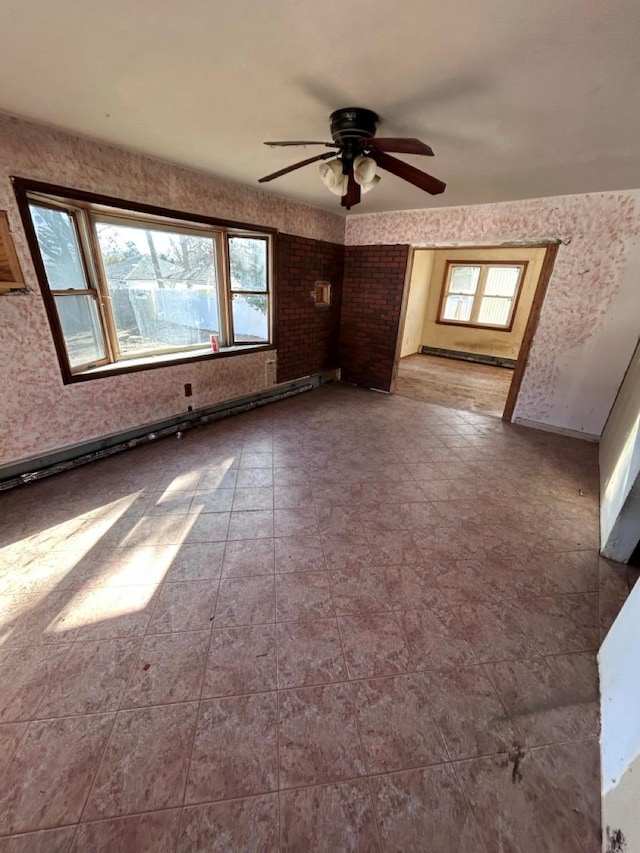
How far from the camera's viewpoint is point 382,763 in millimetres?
1161

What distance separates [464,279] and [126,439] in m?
6.93

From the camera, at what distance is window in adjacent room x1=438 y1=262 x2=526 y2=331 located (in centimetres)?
669

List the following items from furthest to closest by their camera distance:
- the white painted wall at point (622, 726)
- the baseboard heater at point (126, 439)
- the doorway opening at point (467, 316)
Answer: the doorway opening at point (467, 316) < the baseboard heater at point (126, 439) < the white painted wall at point (622, 726)

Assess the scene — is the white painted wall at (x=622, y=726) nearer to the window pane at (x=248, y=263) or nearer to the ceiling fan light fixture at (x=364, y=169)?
the ceiling fan light fixture at (x=364, y=169)

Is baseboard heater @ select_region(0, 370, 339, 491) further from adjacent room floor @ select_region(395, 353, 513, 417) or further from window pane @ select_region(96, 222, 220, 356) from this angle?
adjacent room floor @ select_region(395, 353, 513, 417)

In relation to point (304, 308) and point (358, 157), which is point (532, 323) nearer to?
point (304, 308)

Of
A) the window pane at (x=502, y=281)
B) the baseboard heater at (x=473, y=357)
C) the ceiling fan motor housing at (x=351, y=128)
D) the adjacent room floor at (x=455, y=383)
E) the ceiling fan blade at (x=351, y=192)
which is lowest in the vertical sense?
the adjacent room floor at (x=455, y=383)

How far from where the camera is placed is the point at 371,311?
4.88m

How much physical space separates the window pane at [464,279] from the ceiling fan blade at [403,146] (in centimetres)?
616

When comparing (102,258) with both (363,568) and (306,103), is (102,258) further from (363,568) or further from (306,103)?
(363,568)

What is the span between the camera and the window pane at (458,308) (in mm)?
7164

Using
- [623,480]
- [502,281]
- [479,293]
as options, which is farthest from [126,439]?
[502,281]

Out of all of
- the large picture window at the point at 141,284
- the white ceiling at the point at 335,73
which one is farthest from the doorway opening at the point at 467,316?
the white ceiling at the point at 335,73

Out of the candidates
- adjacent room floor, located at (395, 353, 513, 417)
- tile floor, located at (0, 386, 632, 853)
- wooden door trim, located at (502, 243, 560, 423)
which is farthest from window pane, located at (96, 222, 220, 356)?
wooden door trim, located at (502, 243, 560, 423)
